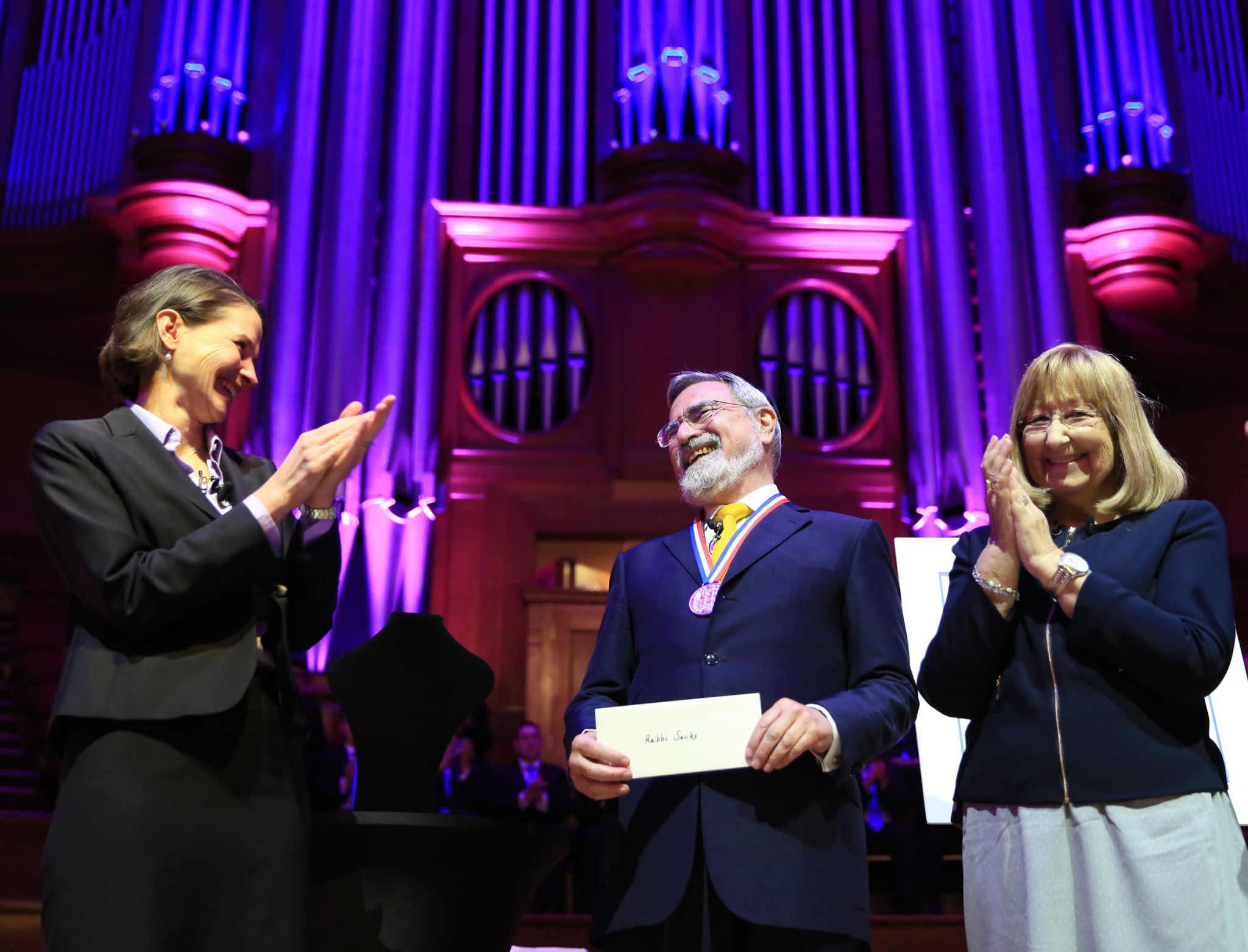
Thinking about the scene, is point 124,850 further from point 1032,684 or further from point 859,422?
point 859,422

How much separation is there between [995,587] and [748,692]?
1.29ft

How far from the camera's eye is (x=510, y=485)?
7000 millimetres

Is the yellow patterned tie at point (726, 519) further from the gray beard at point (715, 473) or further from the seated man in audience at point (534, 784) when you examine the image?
the seated man in audience at point (534, 784)

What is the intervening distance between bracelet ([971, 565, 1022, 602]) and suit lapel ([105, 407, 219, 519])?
3.56 ft

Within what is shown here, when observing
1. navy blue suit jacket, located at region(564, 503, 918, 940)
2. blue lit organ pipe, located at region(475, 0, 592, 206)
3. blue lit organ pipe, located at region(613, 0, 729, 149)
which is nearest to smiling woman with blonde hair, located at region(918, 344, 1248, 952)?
navy blue suit jacket, located at region(564, 503, 918, 940)

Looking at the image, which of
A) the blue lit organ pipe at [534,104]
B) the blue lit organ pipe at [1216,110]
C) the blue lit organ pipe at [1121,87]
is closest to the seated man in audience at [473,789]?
the blue lit organ pipe at [534,104]

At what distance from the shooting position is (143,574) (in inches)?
61.1

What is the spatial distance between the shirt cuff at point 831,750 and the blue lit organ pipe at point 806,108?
593 centimetres

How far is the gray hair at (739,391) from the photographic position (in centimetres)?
239

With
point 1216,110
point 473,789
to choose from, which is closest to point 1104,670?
point 473,789

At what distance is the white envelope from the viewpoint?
5.90 feet

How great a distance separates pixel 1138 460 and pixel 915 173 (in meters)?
5.76

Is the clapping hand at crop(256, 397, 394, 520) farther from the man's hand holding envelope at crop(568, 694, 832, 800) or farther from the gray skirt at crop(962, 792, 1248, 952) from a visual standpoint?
the gray skirt at crop(962, 792, 1248, 952)

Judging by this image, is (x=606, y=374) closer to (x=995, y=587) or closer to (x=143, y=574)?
(x=995, y=587)
